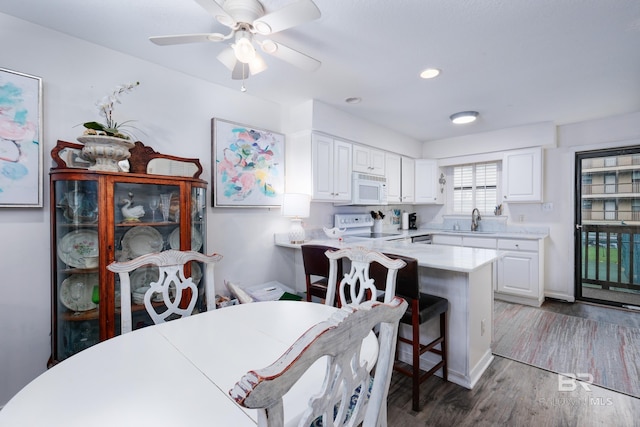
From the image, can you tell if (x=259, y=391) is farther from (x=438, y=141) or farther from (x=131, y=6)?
(x=438, y=141)

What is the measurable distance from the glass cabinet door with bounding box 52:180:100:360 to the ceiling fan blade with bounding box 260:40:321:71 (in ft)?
4.27

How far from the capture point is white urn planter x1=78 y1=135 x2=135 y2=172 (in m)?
1.85

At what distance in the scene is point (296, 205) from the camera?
9.90ft

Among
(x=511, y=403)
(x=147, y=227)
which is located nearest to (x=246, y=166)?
(x=147, y=227)

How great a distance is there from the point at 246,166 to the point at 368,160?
5.58 feet

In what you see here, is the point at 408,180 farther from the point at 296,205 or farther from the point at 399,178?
the point at 296,205

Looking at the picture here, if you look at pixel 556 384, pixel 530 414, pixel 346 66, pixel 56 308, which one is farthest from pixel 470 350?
pixel 56 308

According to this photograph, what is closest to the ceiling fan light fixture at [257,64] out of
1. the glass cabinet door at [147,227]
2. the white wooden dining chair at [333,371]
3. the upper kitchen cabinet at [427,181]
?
the glass cabinet door at [147,227]

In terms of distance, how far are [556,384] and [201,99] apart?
11.6ft

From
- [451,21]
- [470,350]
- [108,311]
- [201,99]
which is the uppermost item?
[451,21]

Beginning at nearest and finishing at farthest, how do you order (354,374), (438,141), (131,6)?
(354,374) < (131,6) < (438,141)

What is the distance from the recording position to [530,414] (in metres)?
1.81

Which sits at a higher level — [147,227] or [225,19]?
[225,19]

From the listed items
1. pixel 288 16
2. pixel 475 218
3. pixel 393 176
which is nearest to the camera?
pixel 288 16
